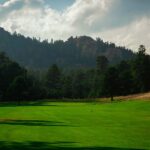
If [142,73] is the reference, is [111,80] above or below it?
below

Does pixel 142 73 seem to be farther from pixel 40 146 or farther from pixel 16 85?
pixel 40 146

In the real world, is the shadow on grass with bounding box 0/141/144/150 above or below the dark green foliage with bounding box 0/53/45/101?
below

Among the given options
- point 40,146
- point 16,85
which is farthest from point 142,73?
point 40,146

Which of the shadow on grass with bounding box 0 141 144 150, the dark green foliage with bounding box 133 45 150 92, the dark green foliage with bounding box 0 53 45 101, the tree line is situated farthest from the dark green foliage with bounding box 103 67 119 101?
the shadow on grass with bounding box 0 141 144 150

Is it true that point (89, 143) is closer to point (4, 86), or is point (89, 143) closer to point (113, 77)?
point (113, 77)

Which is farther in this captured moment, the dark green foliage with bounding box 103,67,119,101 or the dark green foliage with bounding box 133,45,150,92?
the dark green foliage with bounding box 133,45,150,92

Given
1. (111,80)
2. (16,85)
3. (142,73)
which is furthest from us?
(142,73)

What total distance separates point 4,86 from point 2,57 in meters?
38.7

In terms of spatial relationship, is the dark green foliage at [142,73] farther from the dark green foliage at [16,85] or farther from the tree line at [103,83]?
the dark green foliage at [16,85]

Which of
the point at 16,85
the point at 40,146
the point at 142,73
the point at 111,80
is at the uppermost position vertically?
the point at 142,73

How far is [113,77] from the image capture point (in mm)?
125875

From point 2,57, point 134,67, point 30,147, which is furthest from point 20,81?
point 30,147

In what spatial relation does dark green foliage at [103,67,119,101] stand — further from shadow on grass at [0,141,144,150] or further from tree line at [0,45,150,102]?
shadow on grass at [0,141,144,150]

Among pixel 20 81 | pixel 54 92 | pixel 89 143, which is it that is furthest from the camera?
pixel 54 92
